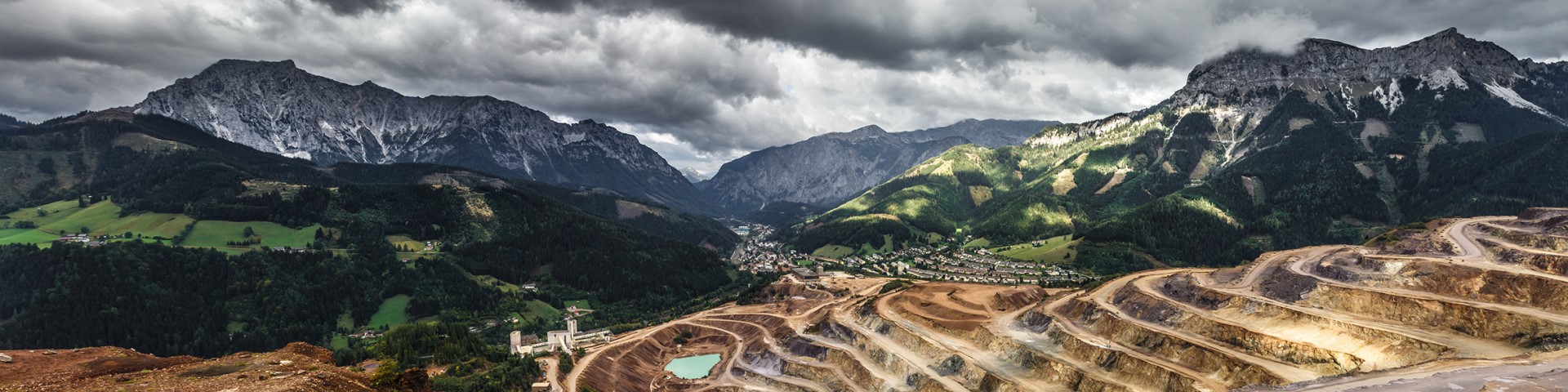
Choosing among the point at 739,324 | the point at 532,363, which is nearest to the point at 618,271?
the point at 739,324

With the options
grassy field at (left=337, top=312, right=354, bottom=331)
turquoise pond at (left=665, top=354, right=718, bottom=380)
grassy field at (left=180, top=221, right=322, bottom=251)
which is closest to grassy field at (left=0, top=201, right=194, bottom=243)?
grassy field at (left=180, top=221, right=322, bottom=251)

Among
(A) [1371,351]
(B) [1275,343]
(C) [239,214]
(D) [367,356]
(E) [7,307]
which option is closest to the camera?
(A) [1371,351]

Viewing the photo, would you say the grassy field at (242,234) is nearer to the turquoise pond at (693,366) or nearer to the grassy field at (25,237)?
the grassy field at (25,237)

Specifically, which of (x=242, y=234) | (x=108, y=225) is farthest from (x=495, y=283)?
(x=108, y=225)

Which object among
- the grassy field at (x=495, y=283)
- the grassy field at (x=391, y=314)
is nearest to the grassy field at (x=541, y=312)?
the grassy field at (x=495, y=283)

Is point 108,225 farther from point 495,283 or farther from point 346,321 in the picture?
point 495,283

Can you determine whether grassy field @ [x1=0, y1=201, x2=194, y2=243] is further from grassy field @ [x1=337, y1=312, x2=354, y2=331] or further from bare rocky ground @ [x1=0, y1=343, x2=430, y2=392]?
bare rocky ground @ [x1=0, y1=343, x2=430, y2=392]

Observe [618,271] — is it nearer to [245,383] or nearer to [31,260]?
[31,260]
